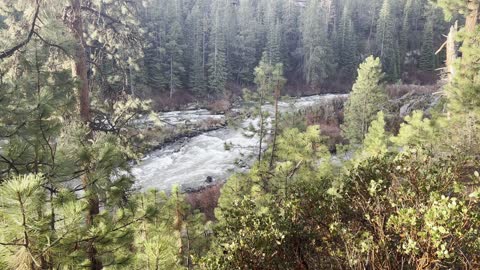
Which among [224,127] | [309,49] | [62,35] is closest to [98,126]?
[62,35]

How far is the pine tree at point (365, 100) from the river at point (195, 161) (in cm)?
351

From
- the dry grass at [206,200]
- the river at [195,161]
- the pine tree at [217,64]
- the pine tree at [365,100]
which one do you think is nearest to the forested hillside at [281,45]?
the pine tree at [217,64]

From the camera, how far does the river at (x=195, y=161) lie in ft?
61.9

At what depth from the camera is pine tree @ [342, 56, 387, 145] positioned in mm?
20359

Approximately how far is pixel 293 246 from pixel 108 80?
5.94m

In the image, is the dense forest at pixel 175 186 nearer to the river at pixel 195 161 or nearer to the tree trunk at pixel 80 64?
the tree trunk at pixel 80 64

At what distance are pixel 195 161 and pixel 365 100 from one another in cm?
1063

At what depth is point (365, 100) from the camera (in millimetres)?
20766

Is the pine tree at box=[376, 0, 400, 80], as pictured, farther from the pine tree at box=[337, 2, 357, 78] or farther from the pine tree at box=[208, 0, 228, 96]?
the pine tree at box=[208, 0, 228, 96]

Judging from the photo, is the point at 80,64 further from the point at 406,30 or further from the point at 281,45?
the point at 406,30

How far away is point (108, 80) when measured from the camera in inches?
315

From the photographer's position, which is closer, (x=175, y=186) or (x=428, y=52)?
(x=175, y=186)

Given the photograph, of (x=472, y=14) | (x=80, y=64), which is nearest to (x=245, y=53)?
(x=472, y=14)

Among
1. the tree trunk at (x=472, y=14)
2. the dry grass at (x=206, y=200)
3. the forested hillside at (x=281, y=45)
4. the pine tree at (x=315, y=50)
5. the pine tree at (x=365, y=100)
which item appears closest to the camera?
the tree trunk at (x=472, y=14)
